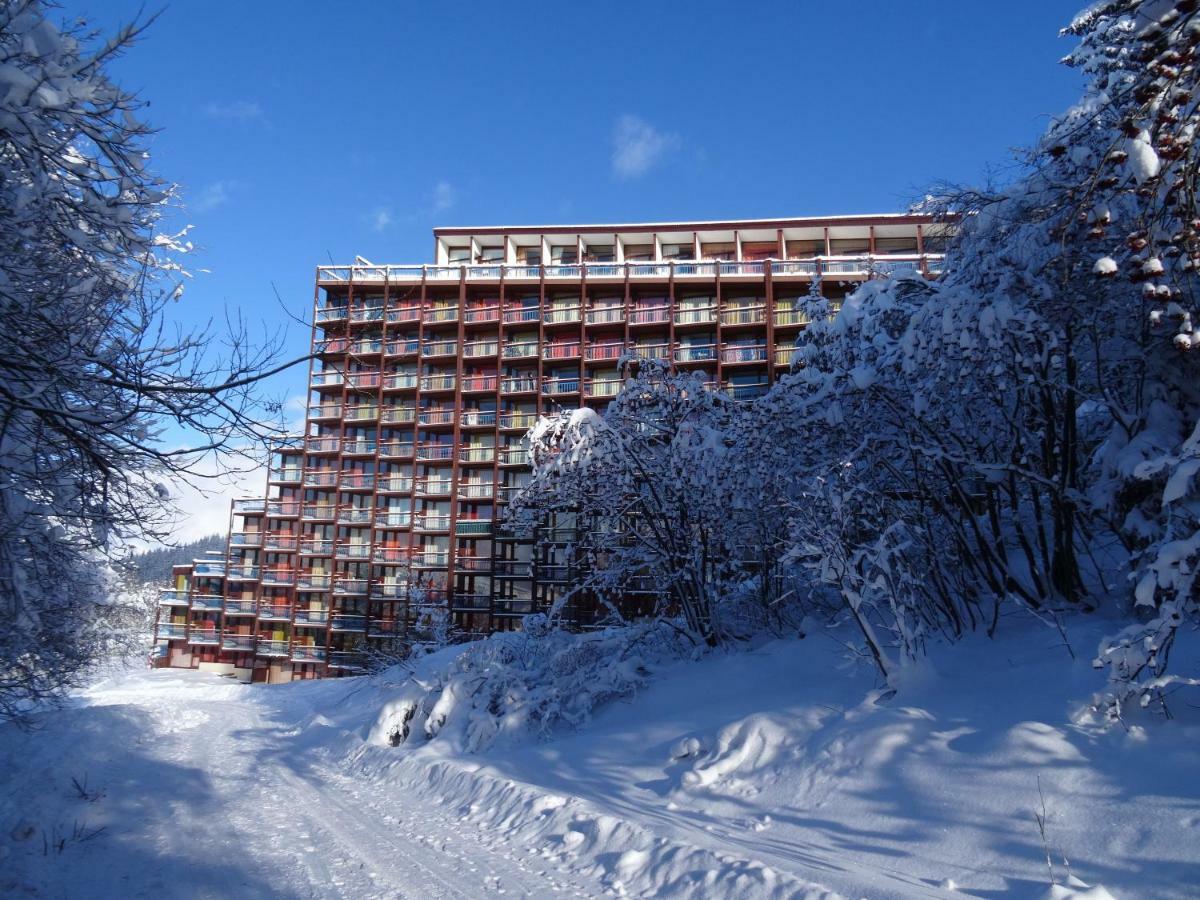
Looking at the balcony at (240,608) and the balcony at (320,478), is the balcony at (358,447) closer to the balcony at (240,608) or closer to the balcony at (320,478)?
the balcony at (320,478)

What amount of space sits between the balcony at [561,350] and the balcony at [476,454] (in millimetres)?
6512

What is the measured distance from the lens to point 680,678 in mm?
14562

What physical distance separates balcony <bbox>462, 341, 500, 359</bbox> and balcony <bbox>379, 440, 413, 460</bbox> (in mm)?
6514

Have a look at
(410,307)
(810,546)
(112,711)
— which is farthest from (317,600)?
(810,546)

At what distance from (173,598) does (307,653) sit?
16.0 metres

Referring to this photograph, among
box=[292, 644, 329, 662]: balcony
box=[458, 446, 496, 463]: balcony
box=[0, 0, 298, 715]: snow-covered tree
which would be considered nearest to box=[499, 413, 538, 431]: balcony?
box=[458, 446, 496, 463]: balcony

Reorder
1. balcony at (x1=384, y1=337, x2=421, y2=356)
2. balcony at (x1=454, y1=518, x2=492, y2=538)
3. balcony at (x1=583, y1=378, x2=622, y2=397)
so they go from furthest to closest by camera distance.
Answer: balcony at (x1=454, y1=518, x2=492, y2=538) → balcony at (x1=583, y1=378, x2=622, y2=397) → balcony at (x1=384, y1=337, x2=421, y2=356)

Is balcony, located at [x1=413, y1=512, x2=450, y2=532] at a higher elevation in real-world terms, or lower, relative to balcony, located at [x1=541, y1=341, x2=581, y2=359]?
lower

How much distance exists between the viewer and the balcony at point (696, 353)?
145ft

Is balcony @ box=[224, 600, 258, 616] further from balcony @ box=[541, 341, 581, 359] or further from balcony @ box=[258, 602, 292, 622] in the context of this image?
balcony @ box=[541, 341, 581, 359]

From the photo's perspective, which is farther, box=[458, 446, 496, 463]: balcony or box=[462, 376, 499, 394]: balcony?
box=[462, 376, 499, 394]: balcony

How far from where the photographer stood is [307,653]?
47.3 meters

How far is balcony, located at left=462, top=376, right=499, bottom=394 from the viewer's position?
1871 inches

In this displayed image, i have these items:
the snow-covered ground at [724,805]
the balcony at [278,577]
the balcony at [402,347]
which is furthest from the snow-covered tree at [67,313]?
the balcony at [278,577]
